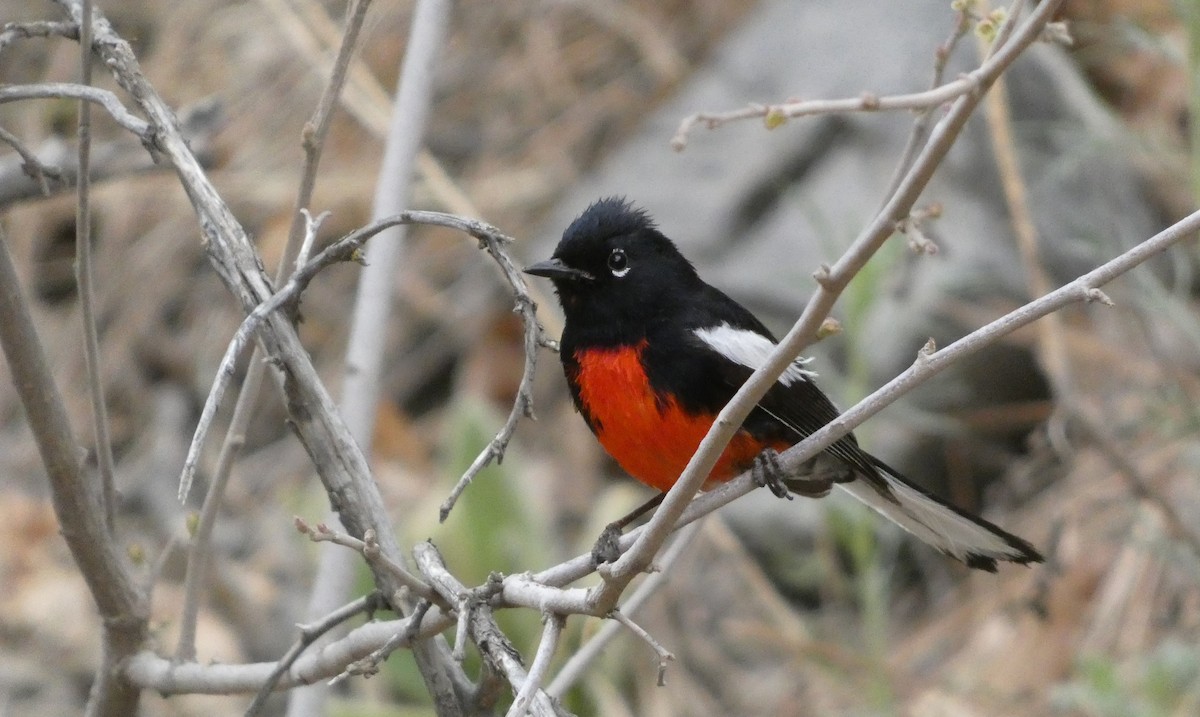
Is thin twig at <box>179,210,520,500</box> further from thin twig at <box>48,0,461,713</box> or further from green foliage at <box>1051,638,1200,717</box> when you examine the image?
green foliage at <box>1051,638,1200,717</box>

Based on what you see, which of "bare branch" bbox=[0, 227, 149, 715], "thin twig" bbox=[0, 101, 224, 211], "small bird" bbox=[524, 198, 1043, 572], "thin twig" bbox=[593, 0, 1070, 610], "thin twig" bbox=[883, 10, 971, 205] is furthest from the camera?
"small bird" bbox=[524, 198, 1043, 572]

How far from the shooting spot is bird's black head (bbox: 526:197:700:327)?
259cm

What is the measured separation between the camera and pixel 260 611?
188 inches

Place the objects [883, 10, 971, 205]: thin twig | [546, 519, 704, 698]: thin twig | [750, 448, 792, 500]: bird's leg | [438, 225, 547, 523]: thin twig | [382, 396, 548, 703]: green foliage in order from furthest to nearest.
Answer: [382, 396, 548, 703]: green foliage, [750, 448, 792, 500]: bird's leg, [546, 519, 704, 698]: thin twig, [883, 10, 971, 205]: thin twig, [438, 225, 547, 523]: thin twig

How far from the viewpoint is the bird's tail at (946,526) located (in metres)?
2.24

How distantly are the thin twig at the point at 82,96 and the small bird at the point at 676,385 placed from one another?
96 cm

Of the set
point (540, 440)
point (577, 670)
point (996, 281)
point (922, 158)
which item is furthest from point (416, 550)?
point (540, 440)

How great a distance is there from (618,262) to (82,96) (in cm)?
131

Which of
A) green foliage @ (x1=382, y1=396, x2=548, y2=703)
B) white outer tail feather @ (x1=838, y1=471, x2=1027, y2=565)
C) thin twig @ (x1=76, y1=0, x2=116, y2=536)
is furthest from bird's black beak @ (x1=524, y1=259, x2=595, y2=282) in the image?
green foliage @ (x1=382, y1=396, x2=548, y2=703)

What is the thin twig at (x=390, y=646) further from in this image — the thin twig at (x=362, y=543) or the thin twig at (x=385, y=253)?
the thin twig at (x=385, y=253)

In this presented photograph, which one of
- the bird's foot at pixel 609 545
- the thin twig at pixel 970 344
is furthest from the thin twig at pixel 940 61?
the bird's foot at pixel 609 545

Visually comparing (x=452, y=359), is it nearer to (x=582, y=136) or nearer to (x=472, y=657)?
(x=582, y=136)

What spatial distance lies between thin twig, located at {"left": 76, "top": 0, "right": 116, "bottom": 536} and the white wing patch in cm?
113

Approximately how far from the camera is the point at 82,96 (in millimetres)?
1562
